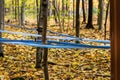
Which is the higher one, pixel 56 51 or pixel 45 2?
pixel 45 2

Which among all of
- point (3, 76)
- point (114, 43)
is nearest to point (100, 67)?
point (3, 76)

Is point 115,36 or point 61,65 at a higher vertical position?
point 115,36

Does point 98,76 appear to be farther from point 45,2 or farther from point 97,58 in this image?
point 45,2

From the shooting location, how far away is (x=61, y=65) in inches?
293

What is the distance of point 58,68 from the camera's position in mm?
7188

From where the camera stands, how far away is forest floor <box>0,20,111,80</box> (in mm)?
6469

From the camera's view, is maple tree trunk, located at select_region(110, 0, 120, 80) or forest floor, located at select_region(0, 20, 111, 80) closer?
maple tree trunk, located at select_region(110, 0, 120, 80)

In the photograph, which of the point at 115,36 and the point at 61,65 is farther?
the point at 61,65

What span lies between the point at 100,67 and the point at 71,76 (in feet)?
3.49

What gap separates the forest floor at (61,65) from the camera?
6469 mm

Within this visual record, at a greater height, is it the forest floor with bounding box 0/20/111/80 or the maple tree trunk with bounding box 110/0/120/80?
the maple tree trunk with bounding box 110/0/120/80

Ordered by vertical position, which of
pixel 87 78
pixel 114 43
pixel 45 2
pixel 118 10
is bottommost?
pixel 87 78

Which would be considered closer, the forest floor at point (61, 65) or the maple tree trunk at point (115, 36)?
the maple tree trunk at point (115, 36)

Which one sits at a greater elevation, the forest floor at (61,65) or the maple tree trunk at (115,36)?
the maple tree trunk at (115,36)
